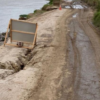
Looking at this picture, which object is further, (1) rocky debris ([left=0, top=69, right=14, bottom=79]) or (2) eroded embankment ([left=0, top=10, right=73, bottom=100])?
(1) rocky debris ([left=0, top=69, right=14, bottom=79])

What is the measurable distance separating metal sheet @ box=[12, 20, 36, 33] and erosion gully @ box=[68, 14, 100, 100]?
2.33 meters

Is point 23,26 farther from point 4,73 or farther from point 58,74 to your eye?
point 58,74

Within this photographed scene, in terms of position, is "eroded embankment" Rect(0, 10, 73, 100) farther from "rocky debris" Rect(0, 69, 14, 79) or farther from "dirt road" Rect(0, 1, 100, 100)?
"rocky debris" Rect(0, 69, 14, 79)

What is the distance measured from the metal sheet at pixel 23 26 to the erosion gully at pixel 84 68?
233cm

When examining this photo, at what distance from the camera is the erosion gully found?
826 cm

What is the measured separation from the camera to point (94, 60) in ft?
38.5

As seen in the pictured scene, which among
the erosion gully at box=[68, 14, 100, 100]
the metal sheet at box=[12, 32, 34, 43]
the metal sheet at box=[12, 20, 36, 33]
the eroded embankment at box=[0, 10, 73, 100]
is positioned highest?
the metal sheet at box=[12, 20, 36, 33]

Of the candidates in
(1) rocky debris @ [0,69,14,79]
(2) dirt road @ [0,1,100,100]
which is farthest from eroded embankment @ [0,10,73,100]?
(1) rocky debris @ [0,69,14,79]

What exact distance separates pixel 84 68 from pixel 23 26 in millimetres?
4913

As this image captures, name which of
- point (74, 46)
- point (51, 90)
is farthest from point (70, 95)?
point (74, 46)

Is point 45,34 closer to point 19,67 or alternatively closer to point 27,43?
point 27,43

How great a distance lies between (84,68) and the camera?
34.9 feet

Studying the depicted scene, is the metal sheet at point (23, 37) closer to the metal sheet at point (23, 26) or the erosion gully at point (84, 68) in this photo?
the metal sheet at point (23, 26)

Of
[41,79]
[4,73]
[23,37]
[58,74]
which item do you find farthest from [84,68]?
[23,37]
